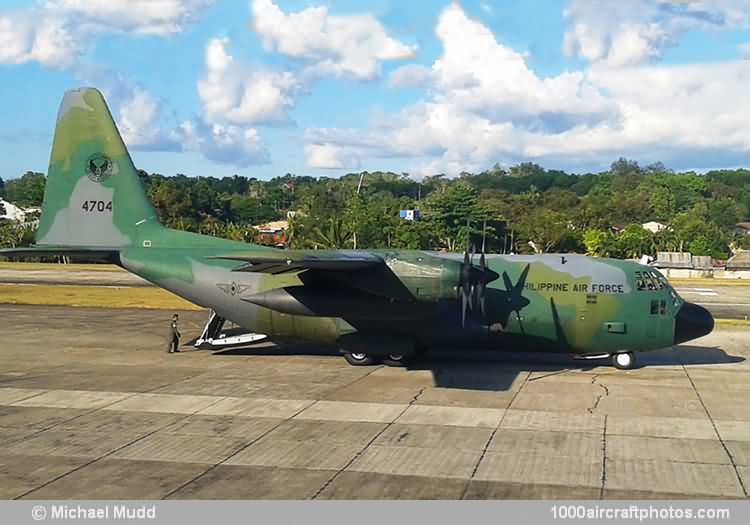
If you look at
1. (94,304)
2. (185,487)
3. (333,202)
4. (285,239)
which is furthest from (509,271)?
(333,202)

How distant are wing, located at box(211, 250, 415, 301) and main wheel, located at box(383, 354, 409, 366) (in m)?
2.90

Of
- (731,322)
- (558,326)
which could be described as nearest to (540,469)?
(558,326)

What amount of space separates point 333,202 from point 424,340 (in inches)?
4820

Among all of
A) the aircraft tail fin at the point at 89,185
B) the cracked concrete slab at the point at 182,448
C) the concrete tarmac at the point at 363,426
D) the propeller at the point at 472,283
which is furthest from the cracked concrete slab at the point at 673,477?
the aircraft tail fin at the point at 89,185

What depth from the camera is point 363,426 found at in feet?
56.3

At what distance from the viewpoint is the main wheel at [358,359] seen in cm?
2448

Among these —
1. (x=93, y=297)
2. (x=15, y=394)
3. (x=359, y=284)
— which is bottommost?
(x=93, y=297)

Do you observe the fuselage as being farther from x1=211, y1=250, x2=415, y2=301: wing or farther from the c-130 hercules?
x1=211, y1=250, x2=415, y2=301: wing

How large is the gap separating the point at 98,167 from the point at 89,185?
2.22 ft

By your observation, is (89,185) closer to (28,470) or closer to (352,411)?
(352,411)

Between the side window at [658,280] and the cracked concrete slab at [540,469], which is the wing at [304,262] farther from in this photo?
the side window at [658,280]

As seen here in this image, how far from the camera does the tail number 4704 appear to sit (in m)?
25.8

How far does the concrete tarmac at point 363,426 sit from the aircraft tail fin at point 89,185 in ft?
13.3
